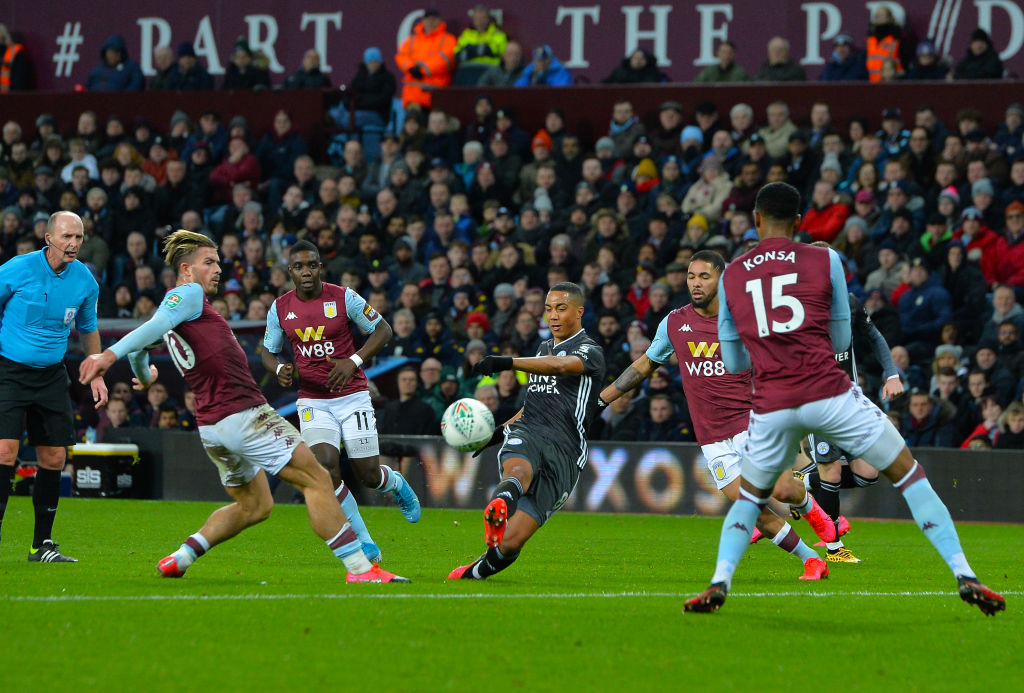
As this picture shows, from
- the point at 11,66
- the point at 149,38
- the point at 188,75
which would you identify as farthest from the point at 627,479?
the point at 11,66

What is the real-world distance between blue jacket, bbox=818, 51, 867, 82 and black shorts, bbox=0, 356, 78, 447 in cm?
1478

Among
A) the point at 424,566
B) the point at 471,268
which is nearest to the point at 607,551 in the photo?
the point at 424,566

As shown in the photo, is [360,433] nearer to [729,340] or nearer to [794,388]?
[729,340]

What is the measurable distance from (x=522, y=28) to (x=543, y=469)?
1759 centimetres

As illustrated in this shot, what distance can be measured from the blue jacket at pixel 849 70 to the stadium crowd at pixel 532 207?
1.2 inches

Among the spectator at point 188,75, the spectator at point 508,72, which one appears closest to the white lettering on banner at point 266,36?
the spectator at point 188,75

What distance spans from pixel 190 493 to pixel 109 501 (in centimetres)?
105

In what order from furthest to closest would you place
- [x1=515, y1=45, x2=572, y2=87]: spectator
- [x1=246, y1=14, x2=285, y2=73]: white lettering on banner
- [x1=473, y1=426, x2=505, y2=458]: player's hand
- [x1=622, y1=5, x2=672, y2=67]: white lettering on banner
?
[x1=246, y1=14, x2=285, y2=73]: white lettering on banner
[x1=622, y1=5, x2=672, y2=67]: white lettering on banner
[x1=515, y1=45, x2=572, y2=87]: spectator
[x1=473, y1=426, x2=505, y2=458]: player's hand

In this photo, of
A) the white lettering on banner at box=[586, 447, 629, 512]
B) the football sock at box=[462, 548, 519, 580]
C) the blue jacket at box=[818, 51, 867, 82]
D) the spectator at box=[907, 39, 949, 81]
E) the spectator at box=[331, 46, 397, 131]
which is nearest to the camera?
the football sock at box=[462, 548, 519, 580]

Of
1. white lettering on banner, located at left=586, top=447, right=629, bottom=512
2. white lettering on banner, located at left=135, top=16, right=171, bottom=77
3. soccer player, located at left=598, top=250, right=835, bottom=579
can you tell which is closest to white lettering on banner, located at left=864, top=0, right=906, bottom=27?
white lettering on banner, located at left=586, top=447, right=629, bottom=512

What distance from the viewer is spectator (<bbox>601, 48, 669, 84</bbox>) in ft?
76.0

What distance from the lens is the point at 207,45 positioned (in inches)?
1104

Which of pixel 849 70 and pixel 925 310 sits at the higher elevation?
pixel 849 70

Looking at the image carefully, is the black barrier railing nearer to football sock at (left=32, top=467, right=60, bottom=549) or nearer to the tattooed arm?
the tattooed arm
